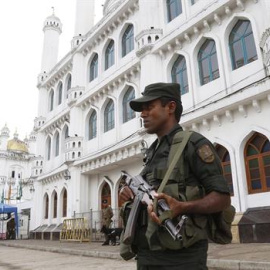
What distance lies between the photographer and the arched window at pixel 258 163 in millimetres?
9484

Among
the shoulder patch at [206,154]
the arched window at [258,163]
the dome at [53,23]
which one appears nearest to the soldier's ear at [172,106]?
the shoulder patch at [206,154]

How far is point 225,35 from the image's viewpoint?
11.3 meters

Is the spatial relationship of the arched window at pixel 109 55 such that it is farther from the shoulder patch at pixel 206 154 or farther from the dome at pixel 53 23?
the shoulder patch at pixel 206 154

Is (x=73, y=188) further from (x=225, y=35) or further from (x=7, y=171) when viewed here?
(x=7, y=171)

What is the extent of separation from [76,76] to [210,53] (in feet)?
34.7

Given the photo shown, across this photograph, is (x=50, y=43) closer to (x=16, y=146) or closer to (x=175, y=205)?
(x=175, y=205)

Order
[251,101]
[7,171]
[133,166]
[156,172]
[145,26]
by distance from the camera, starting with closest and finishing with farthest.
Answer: [156,172] < [251,101] < [145,26] < [133,166] < [7,171]

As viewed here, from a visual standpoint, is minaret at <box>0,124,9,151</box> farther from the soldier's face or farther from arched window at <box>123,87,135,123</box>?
the soldier's face

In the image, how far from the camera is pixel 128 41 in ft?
56.3

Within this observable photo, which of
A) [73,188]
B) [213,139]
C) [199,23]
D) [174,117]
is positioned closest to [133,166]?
[73,188]

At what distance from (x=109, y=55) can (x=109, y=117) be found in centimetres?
387

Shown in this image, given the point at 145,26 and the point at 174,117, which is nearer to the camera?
the point at 174,117

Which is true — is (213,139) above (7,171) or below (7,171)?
below

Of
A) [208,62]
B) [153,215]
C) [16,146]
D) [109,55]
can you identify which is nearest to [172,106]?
[153,215]
